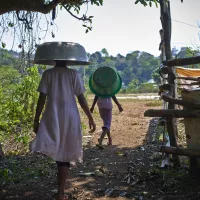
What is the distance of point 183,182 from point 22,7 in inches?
112

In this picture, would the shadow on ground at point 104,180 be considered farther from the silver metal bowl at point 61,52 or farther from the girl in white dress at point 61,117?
the silver metal bowl at point 61,52

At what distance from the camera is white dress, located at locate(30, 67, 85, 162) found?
3.41 m

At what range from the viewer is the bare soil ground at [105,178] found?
11.5 feet

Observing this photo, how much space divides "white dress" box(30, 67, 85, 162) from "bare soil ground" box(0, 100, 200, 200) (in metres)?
0.56

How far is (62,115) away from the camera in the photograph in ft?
11.3

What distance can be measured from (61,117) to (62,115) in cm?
2

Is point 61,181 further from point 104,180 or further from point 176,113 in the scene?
point 176,113

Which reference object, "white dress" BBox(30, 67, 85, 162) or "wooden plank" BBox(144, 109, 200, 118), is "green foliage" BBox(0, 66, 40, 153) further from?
"wooden plank" BBox(144, 109, 200, 118)

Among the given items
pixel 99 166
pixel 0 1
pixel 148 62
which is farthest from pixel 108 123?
pixel 148 62

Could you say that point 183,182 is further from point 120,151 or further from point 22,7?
point 22,7

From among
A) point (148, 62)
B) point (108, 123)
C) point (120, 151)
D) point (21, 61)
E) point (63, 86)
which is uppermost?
point (148, 62)

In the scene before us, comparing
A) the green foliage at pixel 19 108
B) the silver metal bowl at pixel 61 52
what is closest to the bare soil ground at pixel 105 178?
the green foliage at pixel 19 108

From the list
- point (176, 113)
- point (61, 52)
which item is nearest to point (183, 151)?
point (176, 113)

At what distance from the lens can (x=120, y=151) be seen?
6.10m
